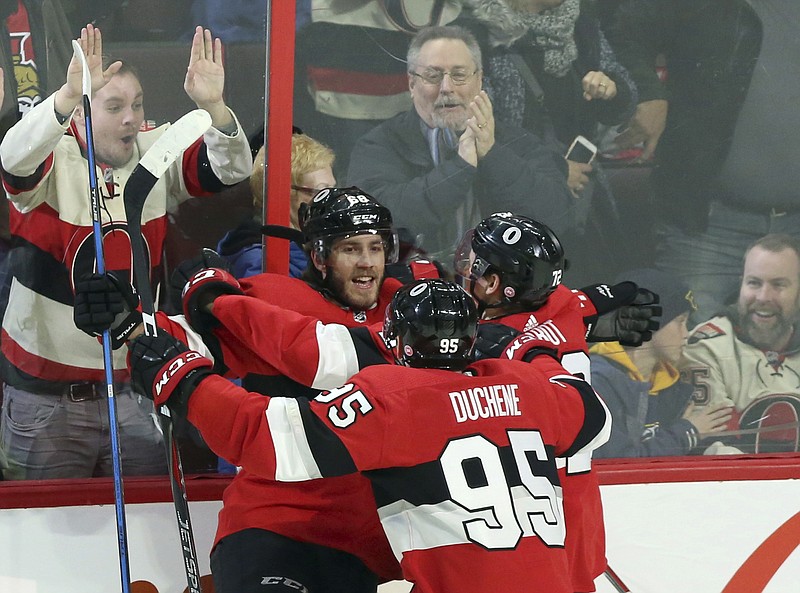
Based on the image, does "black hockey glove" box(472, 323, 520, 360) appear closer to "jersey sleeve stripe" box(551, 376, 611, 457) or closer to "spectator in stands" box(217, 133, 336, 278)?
"jersey sleeve stripe" box(551, 376, 611, 457)

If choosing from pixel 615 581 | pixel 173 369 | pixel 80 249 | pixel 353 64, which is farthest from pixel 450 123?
pixel 615 581

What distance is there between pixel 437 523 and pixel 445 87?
154 centimetres

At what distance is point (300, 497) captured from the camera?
8.26 feet

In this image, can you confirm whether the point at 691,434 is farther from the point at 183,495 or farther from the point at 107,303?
the point at 107,303

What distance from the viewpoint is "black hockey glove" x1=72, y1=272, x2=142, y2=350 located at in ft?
8.08

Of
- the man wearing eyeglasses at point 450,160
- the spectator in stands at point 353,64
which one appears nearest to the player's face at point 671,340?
the man wearing eyeglasses at point 450,160

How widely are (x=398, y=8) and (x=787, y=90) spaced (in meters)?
1.24

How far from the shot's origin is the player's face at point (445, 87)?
318 cm

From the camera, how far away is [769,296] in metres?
3.42

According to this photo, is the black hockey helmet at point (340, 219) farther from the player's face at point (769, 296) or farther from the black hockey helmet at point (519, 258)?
the player's face at point (769, 296)

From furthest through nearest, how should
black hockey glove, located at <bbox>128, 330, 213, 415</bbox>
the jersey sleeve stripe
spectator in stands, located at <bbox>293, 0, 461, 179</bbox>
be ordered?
spectator in stands, located at <bbox>293, 0, 461, 179</bbox>, the jersey sleeve stripe, black hockey glove, located at <bbox>128, 330, 213, 415</bbox>

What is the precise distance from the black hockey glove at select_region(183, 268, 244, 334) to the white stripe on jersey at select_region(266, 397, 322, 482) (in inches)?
22.7

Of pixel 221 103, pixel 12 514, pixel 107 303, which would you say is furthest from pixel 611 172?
pixel 12 514

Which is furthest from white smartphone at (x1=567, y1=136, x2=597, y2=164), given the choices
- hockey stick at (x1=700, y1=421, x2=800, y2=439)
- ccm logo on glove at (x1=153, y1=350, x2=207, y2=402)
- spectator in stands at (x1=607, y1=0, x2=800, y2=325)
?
ccm logo on glove at (x1=153, y1=350, x2=207, y2=402)
